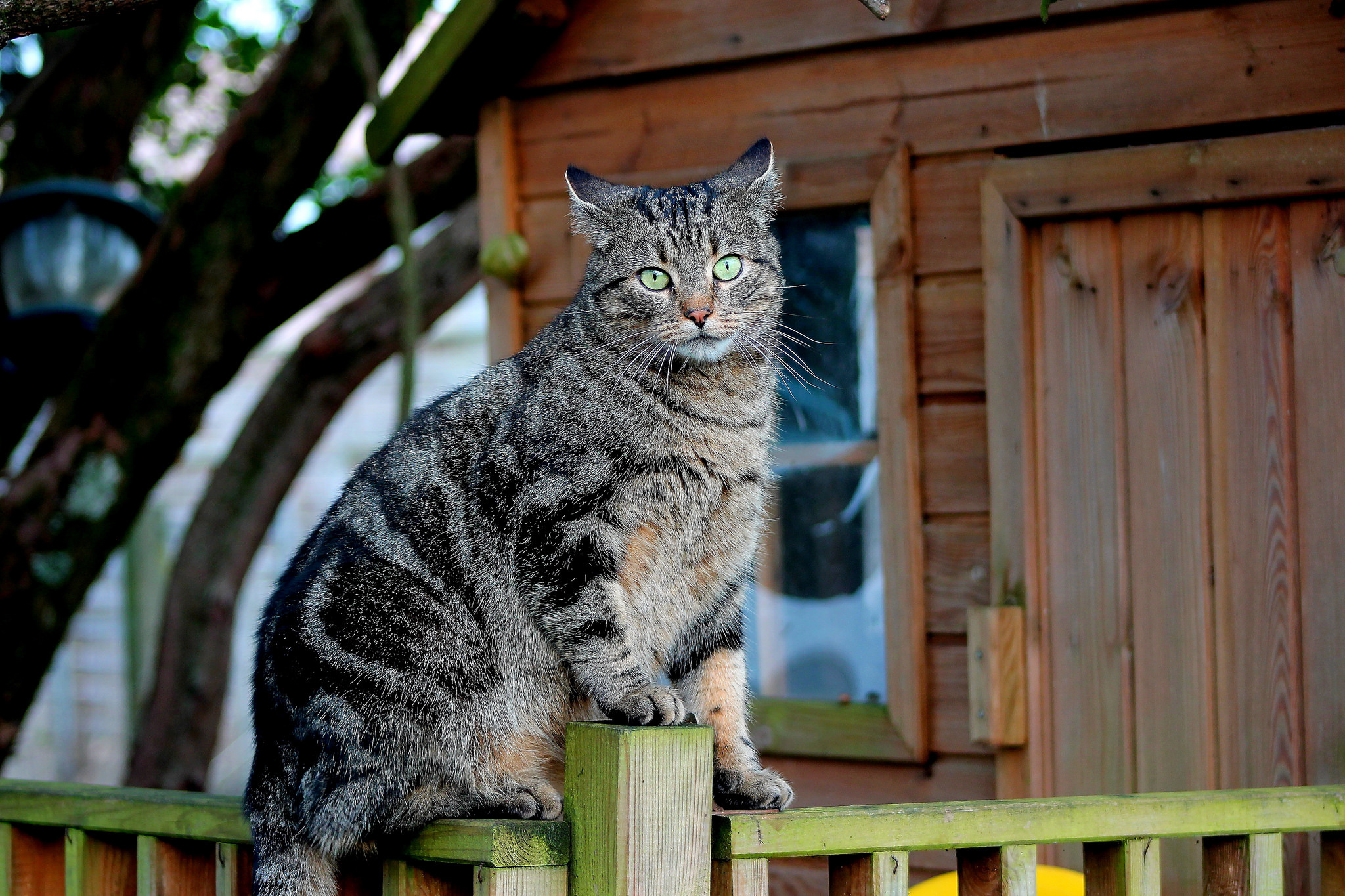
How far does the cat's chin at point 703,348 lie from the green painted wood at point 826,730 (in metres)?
1.32

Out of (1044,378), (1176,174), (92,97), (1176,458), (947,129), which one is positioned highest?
(92,97)

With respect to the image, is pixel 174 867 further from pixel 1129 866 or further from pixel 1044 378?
pixel 1044 378

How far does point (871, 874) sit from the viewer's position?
6.01 feet

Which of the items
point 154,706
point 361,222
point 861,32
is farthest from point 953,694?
point 154,706

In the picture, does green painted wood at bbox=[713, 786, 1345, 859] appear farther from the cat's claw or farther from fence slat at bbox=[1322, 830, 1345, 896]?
the cat's claw

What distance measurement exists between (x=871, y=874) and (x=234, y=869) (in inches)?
45.2

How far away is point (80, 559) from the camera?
15.9 ft

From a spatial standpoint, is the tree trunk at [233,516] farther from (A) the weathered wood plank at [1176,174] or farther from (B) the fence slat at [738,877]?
(B) the fence slat at [738,877]

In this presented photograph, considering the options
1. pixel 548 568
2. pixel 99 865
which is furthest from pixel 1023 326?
pixel 99 865

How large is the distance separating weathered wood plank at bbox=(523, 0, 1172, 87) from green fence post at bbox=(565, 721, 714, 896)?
214 centimetres

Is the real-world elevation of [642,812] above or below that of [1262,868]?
above

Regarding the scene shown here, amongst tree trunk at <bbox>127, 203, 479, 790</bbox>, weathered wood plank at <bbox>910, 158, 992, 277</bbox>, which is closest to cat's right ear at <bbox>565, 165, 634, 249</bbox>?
weathered wood plank at <bbox>910, 158, 992, 277</bbox>

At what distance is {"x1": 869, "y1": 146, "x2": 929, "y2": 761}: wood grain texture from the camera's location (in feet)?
10.3

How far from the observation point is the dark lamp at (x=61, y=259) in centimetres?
461
